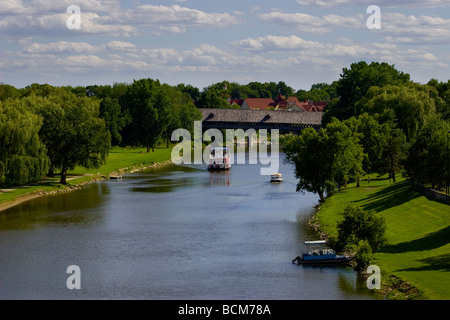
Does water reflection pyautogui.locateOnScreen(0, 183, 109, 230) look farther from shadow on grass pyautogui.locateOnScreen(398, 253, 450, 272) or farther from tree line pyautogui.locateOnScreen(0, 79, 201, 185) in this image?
shadow on grass pyautogui.locateOnScreen(398, 253, 450, 272)

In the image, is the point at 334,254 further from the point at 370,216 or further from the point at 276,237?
the point at 276,237

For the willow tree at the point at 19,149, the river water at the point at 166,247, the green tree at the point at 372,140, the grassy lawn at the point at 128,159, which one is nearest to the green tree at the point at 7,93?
the grassy lawn at the point at 128,159

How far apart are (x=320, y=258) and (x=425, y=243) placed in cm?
866

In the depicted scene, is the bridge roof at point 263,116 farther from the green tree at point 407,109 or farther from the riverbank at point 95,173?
the green tree at point 407,109

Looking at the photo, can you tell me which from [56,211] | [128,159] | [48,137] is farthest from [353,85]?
[56,211]

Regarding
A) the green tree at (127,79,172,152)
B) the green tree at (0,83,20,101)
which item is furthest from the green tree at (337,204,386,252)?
the green tree at (127,79,172,152)

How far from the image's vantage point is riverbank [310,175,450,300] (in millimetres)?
46375

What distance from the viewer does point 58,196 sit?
293ft

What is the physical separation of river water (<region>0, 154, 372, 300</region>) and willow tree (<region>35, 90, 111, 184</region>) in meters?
5.18

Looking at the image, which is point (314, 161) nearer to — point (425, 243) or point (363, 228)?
point (425, 243)

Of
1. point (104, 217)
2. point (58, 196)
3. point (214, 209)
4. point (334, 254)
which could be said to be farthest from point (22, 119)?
point (334, 254)

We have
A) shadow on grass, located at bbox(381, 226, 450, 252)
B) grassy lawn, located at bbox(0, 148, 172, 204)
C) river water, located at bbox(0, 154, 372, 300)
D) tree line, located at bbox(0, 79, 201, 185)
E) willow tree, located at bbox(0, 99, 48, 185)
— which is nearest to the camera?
river water, located at bbox(0, 154, 372, 300)

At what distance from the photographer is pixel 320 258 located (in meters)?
54.1

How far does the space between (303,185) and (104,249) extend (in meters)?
30.2
